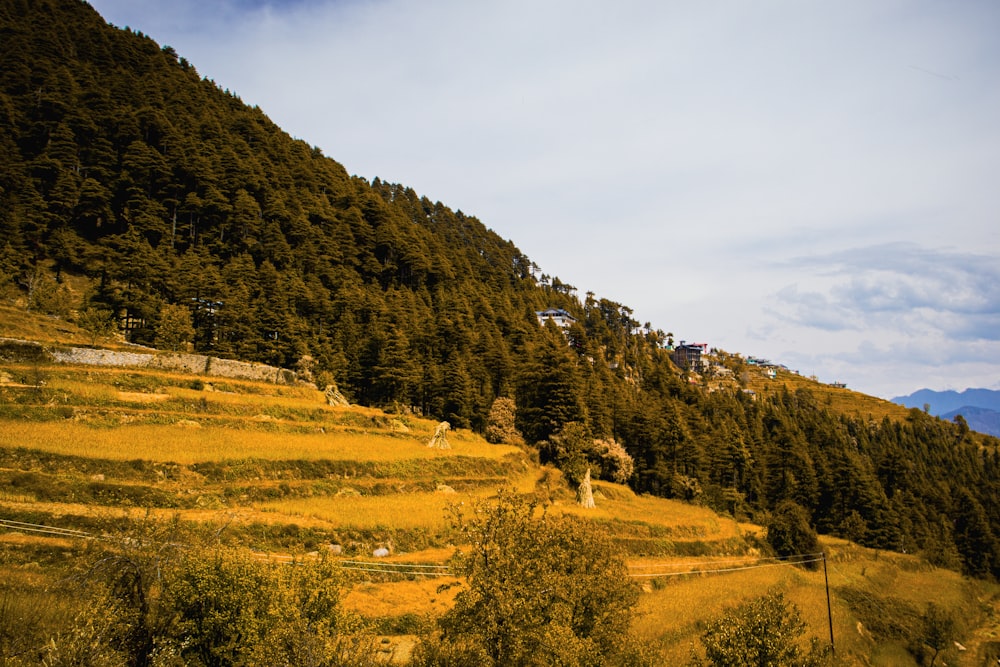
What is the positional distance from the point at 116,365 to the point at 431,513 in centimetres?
2726

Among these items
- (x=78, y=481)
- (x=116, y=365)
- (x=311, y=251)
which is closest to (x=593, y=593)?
(x=78, y=481)

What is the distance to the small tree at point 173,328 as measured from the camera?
49.7 metres

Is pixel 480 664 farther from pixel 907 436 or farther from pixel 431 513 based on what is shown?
pixel 907 436

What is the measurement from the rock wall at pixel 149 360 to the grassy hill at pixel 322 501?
110 cm

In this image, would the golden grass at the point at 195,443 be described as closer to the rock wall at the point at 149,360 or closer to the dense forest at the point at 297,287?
the rock wall at the point at 149,360

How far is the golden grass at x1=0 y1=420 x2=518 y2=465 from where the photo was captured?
2706cm

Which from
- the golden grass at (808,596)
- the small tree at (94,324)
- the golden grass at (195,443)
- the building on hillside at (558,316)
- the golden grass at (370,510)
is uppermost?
the building on hillside at (558,316)

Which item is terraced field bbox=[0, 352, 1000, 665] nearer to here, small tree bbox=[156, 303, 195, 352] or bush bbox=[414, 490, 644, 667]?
bush bbox=[414, 490, 644, 667]

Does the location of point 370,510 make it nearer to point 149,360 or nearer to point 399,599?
point 399,599

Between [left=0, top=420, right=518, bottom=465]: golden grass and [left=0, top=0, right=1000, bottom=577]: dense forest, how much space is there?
635 inches

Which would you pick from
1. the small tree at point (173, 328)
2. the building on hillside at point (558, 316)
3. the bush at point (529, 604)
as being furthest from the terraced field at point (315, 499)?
the building on hillside at point (558, 316)

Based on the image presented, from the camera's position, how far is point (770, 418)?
11556cm

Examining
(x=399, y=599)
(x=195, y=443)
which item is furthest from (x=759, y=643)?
(x=195, y=443)

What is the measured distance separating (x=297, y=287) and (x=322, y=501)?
42.5 metres
